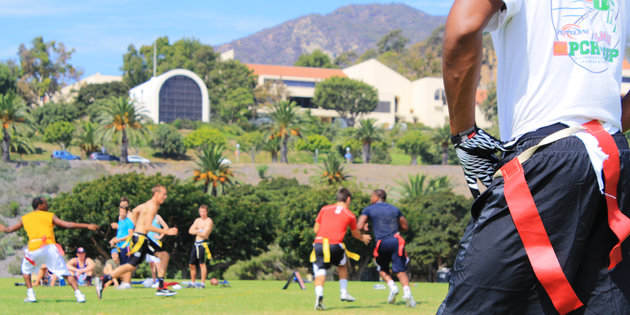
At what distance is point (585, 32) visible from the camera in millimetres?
2471

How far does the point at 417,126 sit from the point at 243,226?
236 ft

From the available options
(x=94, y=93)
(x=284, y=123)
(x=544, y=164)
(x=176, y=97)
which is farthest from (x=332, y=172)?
(x=544, y=164)

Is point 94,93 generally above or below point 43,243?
above

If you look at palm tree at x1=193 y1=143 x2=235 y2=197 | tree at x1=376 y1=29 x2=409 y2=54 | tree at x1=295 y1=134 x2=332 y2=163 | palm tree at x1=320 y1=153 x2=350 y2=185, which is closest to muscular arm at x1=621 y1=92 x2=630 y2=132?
palm tree at x1=193 y1=143 x2=235 y2=197

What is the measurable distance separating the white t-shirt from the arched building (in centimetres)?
8491

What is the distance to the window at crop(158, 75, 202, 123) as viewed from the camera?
8644 centimetres

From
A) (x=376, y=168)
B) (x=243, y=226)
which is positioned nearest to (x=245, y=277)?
(x=243, y=226)

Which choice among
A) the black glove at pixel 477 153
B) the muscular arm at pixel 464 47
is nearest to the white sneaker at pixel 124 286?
the black glove at pixel 477 153

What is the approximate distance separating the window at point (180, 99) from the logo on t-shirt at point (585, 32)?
8581cm

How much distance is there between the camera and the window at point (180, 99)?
284 feet

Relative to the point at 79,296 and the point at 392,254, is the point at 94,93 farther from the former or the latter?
the point at 392,254

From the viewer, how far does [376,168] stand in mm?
61406

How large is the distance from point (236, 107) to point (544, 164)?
301 ft

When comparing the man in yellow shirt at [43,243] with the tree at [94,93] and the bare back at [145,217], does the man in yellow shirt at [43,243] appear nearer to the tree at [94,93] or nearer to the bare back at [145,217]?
the bare back at [145,217]
